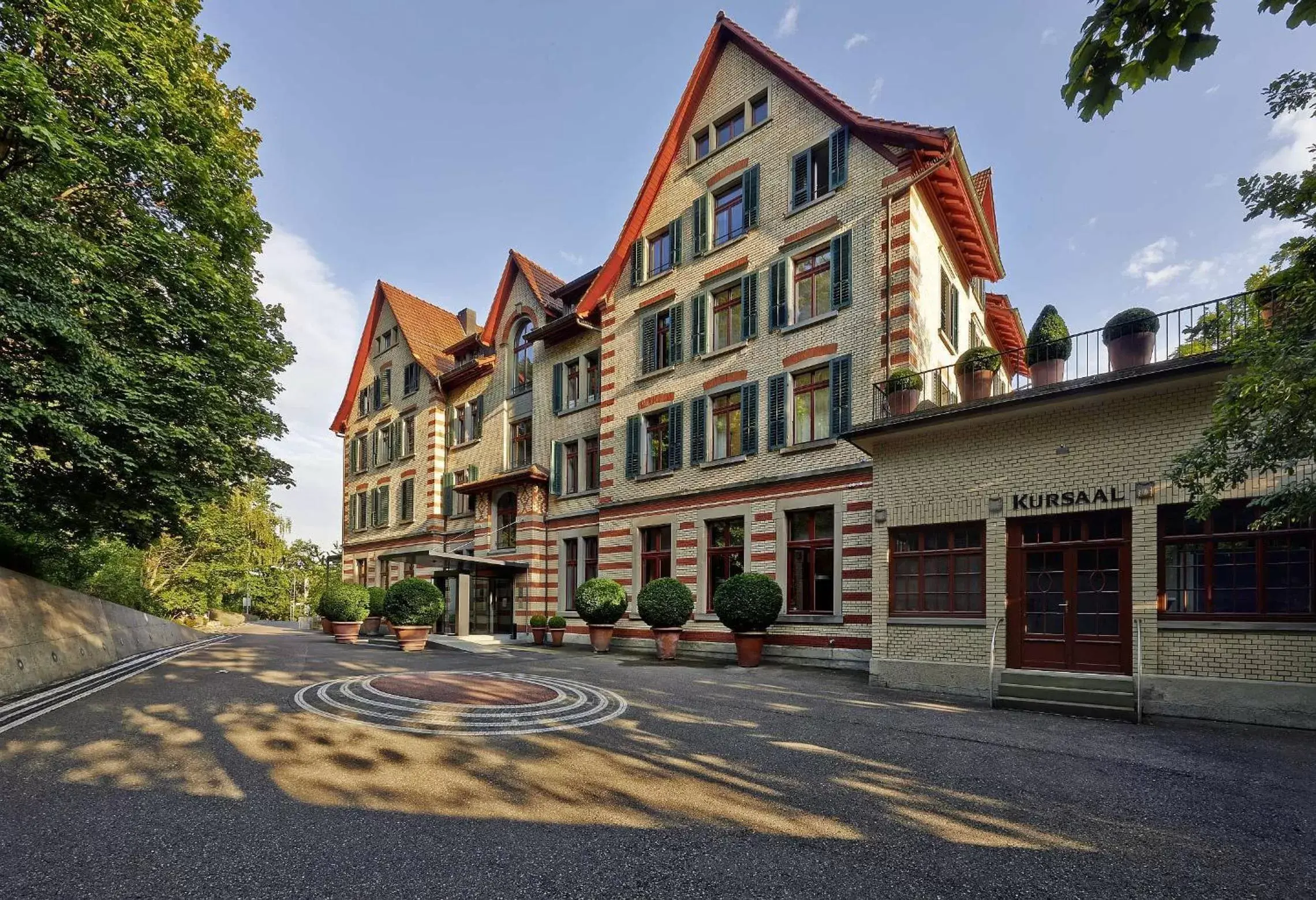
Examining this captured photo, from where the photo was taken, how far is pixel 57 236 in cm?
952

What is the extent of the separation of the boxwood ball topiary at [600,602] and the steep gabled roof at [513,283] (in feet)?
37.6

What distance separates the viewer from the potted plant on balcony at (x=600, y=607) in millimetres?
19391

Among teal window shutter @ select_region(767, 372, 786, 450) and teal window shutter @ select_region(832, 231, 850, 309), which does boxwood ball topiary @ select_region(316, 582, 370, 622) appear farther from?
teal window shutter @ select_region(832, 231, 850, 309)

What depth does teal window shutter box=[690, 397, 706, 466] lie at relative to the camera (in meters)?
19.4

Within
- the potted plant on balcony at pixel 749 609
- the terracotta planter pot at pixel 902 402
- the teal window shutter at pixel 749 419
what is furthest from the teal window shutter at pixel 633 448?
the terracotta planter pot at pixel 902 402

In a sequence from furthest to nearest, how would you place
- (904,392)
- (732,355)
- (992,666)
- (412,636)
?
1. (412,636)
2. (732,355)
3. (904,392)
4. (992,666)

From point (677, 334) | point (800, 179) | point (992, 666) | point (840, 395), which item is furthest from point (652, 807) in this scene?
point (800, 179)

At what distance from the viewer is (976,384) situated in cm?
1274

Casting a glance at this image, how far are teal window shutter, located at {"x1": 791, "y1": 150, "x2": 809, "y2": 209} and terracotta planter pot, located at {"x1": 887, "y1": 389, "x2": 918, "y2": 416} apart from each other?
23.0ft

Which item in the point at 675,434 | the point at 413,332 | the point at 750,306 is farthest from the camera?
the point at 413,332

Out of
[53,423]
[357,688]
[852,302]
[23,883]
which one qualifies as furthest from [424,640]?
[23,883]

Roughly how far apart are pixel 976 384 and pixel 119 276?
1568 centimetres

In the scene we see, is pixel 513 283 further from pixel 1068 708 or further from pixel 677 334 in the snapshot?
pixel 1068 708

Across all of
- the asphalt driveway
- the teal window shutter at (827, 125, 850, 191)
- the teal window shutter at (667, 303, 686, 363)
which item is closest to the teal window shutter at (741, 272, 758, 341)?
the teal window shutter at (667, 303, 686, 363)
